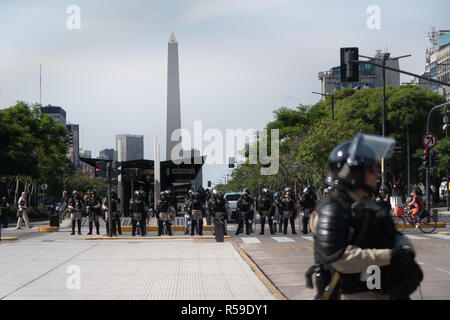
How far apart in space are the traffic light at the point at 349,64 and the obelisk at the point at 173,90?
33.8 metres

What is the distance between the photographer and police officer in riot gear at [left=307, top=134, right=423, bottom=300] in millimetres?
3688

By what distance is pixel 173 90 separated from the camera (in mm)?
54062

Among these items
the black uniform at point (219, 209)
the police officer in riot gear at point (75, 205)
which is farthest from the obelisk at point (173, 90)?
the black uniform at point (219, 209)

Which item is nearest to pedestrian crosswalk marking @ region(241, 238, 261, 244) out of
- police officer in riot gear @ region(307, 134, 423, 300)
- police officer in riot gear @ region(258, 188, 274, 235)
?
police officer in riot gear @ region(258, 188, 274, 235)

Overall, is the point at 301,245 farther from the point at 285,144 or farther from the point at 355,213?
the point at 285,144

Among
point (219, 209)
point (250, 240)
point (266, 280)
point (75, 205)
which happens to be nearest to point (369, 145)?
point (266, 280)

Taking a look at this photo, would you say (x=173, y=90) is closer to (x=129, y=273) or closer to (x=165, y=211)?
(x=165, y=211)

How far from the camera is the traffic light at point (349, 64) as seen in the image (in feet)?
66.2

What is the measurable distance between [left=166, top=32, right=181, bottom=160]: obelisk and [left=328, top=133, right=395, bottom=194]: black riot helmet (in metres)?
50.2

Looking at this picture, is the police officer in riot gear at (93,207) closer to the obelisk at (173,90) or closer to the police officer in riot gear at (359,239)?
the police officer in riot gear at (359,239)

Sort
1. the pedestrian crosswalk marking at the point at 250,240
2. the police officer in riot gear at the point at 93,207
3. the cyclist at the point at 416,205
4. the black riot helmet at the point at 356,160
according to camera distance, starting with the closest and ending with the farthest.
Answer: the black riot helmet at the point at 356,160 < the pedestrian crosswalk marking at the point at 250,240 < the cyclist at the point at 416,205 < the police officer in riot gear at the point at 93,207

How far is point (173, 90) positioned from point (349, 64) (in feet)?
113

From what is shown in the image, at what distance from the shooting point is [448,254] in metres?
15.6
